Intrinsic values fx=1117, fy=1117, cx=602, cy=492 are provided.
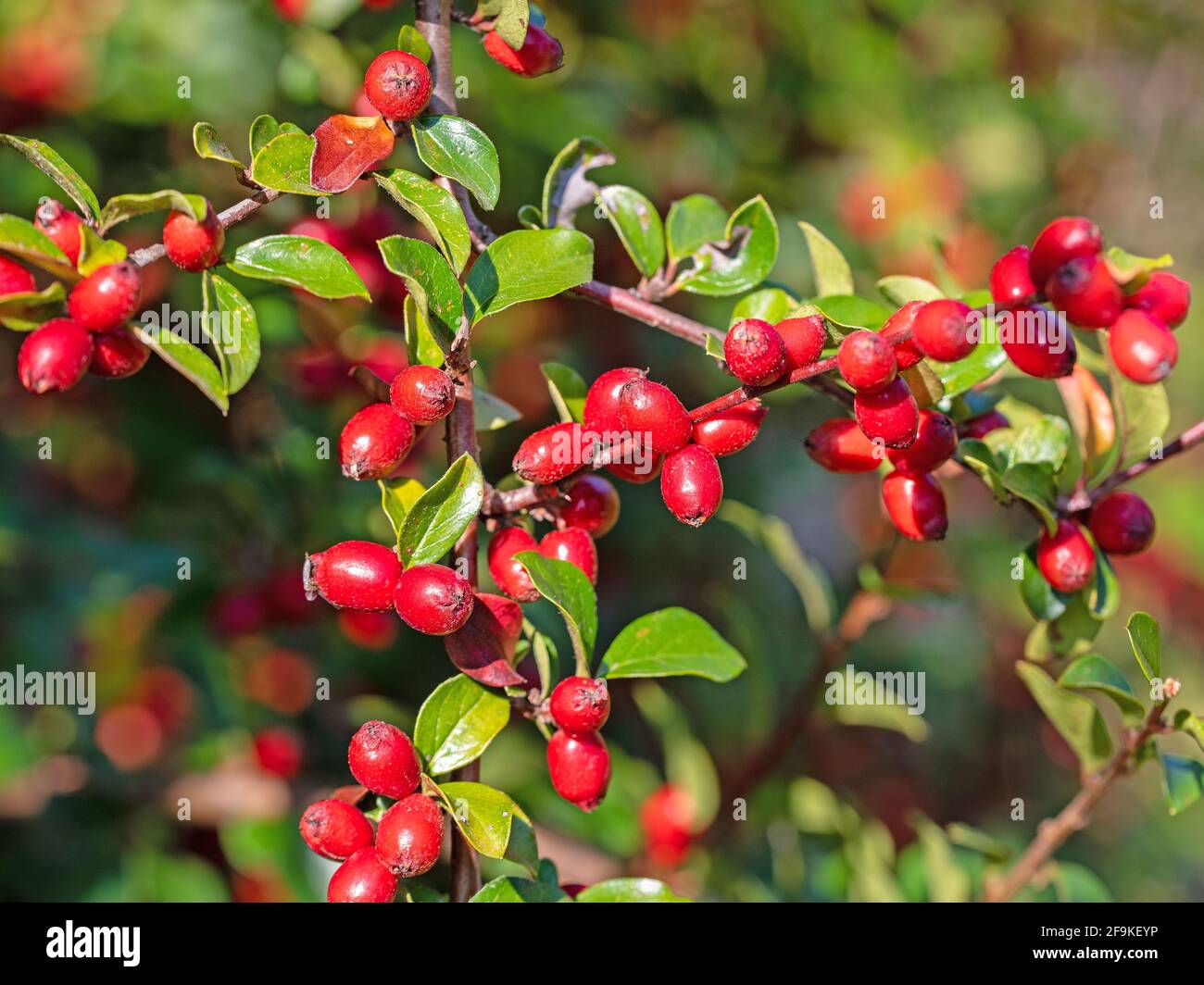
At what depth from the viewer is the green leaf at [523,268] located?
1011 millimetres

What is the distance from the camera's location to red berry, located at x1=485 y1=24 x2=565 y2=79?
44.3 inches

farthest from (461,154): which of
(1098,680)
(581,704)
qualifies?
(1098,680)

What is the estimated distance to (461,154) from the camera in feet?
3.33

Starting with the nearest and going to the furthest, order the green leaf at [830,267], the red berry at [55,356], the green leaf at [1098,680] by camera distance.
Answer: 1. the red berry at [55,356]
2. the green leaf at [1098,680]
3. the green leaf at [830,267]

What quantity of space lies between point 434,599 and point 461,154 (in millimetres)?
405

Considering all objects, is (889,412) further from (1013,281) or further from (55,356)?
(55,356)

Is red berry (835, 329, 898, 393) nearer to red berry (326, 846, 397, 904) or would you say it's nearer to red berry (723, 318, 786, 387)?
red berry (723, 318, 786, 387)

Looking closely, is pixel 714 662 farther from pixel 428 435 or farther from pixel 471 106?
pixel 471 106

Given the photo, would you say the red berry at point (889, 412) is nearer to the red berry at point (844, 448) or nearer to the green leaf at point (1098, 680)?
the red berry at point (844, 448)

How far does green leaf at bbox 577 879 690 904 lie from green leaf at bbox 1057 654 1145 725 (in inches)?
19.4

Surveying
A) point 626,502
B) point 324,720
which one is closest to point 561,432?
point 324,720

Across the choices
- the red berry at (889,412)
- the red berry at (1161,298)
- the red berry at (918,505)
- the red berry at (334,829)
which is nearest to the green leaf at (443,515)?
the red berry at (334,829)

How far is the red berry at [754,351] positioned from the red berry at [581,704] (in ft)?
1.01

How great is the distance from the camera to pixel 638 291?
1.24 metres
